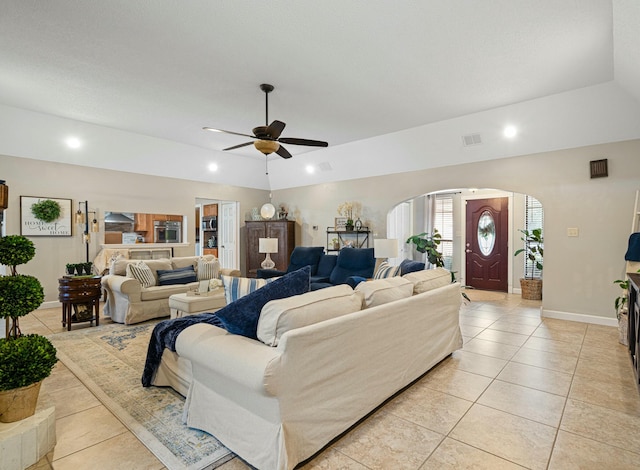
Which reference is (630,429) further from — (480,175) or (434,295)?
(480,175)

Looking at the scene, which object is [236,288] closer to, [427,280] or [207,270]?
[427,280]

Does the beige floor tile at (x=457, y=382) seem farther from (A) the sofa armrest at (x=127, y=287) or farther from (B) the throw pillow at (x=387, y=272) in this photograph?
(A) the sofa armrest at (x=127, y=287)

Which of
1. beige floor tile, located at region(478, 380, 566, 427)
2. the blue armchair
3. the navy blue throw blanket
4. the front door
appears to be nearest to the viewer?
beige floor tile, located at region(478, 380, 566, 427)

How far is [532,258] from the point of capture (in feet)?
21.2

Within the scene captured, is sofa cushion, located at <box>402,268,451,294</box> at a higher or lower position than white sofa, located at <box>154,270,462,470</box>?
higher

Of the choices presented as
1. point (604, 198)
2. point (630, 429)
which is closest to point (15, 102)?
point (630, 429)

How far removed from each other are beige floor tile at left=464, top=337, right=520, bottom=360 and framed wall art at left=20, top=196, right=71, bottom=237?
20.5 ft

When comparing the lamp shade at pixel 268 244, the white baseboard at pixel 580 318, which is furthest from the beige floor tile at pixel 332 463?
the lamp shade at pixel 268 244

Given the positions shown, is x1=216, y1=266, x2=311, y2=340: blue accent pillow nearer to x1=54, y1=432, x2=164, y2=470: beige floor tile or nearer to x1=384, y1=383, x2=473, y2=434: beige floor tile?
x1=54, y1=432, x2=164, y2=470: beige floor tile

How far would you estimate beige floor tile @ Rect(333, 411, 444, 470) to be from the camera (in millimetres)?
1793

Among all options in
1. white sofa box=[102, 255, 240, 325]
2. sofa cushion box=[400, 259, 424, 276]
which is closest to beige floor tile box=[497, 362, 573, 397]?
sofa cushion box=[400, 259, 424, 276]

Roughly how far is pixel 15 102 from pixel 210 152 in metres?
3.07

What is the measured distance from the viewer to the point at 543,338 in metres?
3.96

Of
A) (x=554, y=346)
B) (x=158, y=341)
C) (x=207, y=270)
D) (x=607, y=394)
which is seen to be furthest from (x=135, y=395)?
(x=554, y=346)
